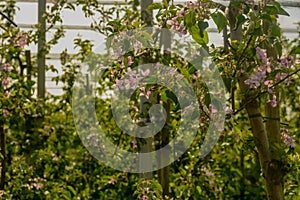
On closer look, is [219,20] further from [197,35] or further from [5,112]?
[5,112]

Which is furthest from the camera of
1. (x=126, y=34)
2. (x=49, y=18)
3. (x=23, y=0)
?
(x=23, y=0)

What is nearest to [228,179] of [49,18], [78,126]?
[78,126]

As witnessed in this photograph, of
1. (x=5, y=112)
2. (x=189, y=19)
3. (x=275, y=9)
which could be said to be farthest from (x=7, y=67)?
(x=275, y=9)

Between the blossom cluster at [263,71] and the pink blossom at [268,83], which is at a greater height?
the blossom cluster at [263,71]

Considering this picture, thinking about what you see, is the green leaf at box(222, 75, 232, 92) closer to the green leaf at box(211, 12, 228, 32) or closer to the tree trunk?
the tree trunk

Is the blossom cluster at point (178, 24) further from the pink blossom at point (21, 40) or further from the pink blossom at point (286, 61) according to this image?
the pink blossom at point (21, 40)

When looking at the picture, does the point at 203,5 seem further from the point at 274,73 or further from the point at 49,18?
the point at 49,18

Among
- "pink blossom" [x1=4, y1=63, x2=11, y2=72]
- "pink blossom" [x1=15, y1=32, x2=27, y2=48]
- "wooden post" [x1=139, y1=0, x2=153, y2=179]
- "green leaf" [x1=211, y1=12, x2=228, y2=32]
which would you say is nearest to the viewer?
"green leaf" [x1=211, y1=12, x2=228, y2=32]

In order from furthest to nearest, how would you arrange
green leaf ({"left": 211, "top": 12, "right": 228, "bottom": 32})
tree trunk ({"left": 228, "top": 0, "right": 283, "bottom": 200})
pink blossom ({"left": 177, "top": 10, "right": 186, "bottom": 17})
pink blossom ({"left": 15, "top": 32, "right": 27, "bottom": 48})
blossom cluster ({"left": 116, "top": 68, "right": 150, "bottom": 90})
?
1. pink blossom ({"left": 15, "top": 32, "right": 27, "bottom": 48})
2. blossom cluster ({"left": 116, "top": 68, "right": 150, "bottom": 90})
3. tree trunk ({"left": 228, "top": 0, "right": 283, "bottom": 200})
4. pink blossom ({"left": 177, "top": 10, "right": 186, "bottom": 17})
5. green leaf ({"left": 211, "top": 12, "right": 228, "bottom": 32})

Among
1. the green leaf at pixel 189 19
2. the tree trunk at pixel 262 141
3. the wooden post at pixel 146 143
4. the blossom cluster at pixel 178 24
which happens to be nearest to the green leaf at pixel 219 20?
the green leaf at pixel 189 19

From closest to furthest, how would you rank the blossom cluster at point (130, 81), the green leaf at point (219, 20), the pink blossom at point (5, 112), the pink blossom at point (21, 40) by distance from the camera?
1. the green leaf at point (219, 20)
2. the blossom cluster at point (130, 81)
3. the pink blossom at point (5, 112)
4. the pink blossom at point (21, 40)

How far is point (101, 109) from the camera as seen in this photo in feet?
12.1

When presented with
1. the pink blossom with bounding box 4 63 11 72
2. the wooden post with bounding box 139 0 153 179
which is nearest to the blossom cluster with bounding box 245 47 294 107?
the wooden post with bounding box 139 0 153 179

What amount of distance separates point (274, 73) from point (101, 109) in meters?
2.16
